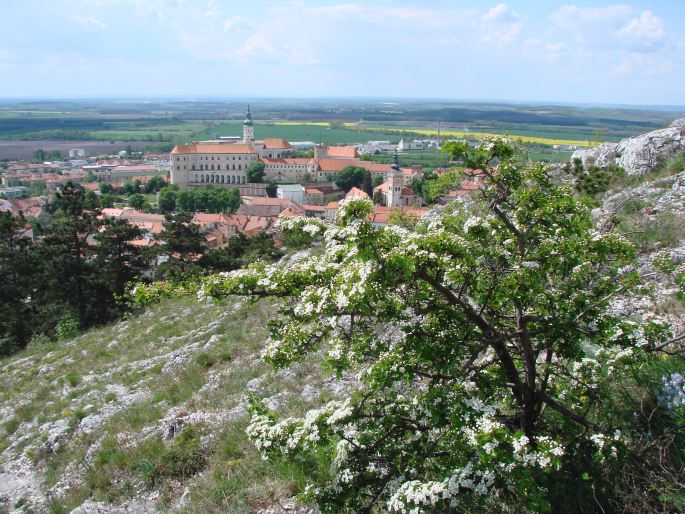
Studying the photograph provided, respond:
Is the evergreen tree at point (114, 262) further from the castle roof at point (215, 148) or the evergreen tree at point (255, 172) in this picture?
the castle roof at point (215, 148)

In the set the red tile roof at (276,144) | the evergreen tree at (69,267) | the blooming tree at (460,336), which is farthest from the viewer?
the red tile roof at (276,144)

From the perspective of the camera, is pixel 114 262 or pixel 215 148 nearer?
pixel 114 262

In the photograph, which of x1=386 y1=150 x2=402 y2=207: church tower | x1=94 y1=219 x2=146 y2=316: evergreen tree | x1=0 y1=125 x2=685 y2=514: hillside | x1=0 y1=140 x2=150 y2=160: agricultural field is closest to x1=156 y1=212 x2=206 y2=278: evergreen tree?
x1=94 y1=219 x2=146 y2=316: evergreen tree

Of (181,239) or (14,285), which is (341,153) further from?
(14,285)

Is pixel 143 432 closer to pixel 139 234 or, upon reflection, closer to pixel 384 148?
pixel 139 234

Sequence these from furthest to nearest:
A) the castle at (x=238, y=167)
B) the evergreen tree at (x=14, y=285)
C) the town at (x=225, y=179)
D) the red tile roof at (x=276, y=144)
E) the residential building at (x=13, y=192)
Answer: the red tile roof at (x=276, y=144) → the castle at (x=238, y=167) → the residential building at (x=13, y=192) → the town at (x=225, y=179) → the evergreen tree at (x=14, y=285)

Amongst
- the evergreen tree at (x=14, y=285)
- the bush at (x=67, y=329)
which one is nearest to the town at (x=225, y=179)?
the evergreen tree at (x=14, y=285)

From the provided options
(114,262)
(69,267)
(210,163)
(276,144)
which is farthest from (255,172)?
(69,267)
